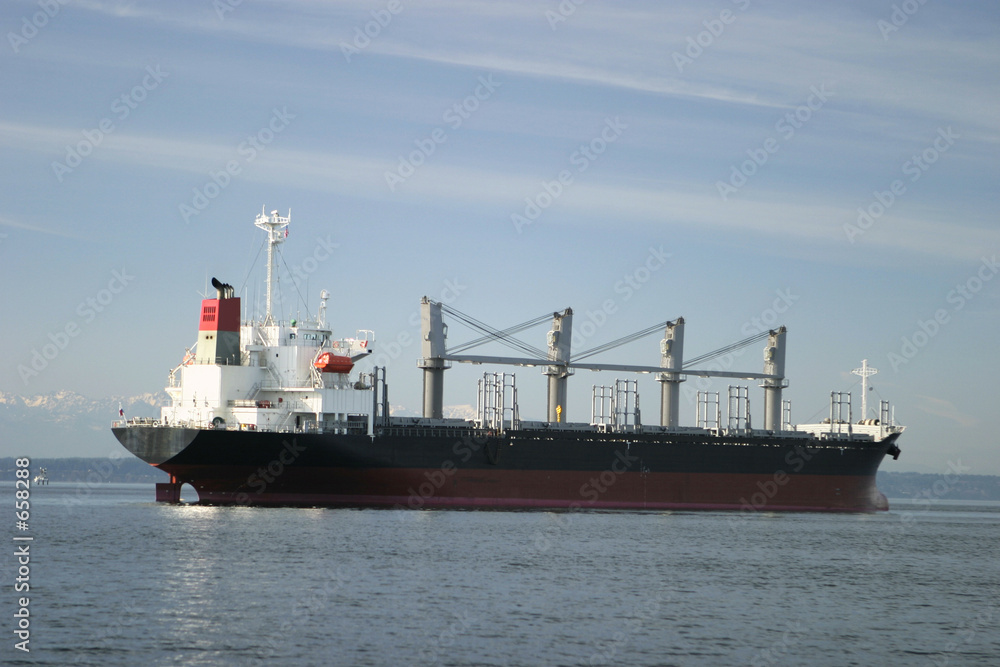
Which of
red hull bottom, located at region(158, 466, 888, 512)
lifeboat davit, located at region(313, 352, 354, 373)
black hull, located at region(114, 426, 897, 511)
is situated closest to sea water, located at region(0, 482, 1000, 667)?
red hull bottom, located at region(158, 466, 888, 512)

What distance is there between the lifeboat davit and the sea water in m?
7.58

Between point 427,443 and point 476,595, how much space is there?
22884mm

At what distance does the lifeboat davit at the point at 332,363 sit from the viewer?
4878 centimetres

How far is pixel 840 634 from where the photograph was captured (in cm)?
2312

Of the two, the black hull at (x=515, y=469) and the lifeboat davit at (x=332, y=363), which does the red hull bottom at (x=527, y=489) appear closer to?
the black hull at (x=515, y=469)

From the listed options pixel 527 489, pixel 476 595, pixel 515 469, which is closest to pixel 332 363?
pixel 515 469

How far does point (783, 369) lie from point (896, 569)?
30.3m

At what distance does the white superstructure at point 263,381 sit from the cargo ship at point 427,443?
0.06 m

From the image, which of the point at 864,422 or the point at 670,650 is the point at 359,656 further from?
the point at 864,422

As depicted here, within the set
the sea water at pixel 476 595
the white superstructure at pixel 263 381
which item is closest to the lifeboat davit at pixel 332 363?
the white superstructure at pixel 263 381

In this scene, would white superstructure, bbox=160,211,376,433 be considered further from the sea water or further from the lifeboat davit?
the sea water

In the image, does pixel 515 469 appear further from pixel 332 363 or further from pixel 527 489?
pixel 332 363

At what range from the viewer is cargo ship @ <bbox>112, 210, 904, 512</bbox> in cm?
4584

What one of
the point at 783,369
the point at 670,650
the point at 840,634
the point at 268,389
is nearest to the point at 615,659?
the point at 670,650
